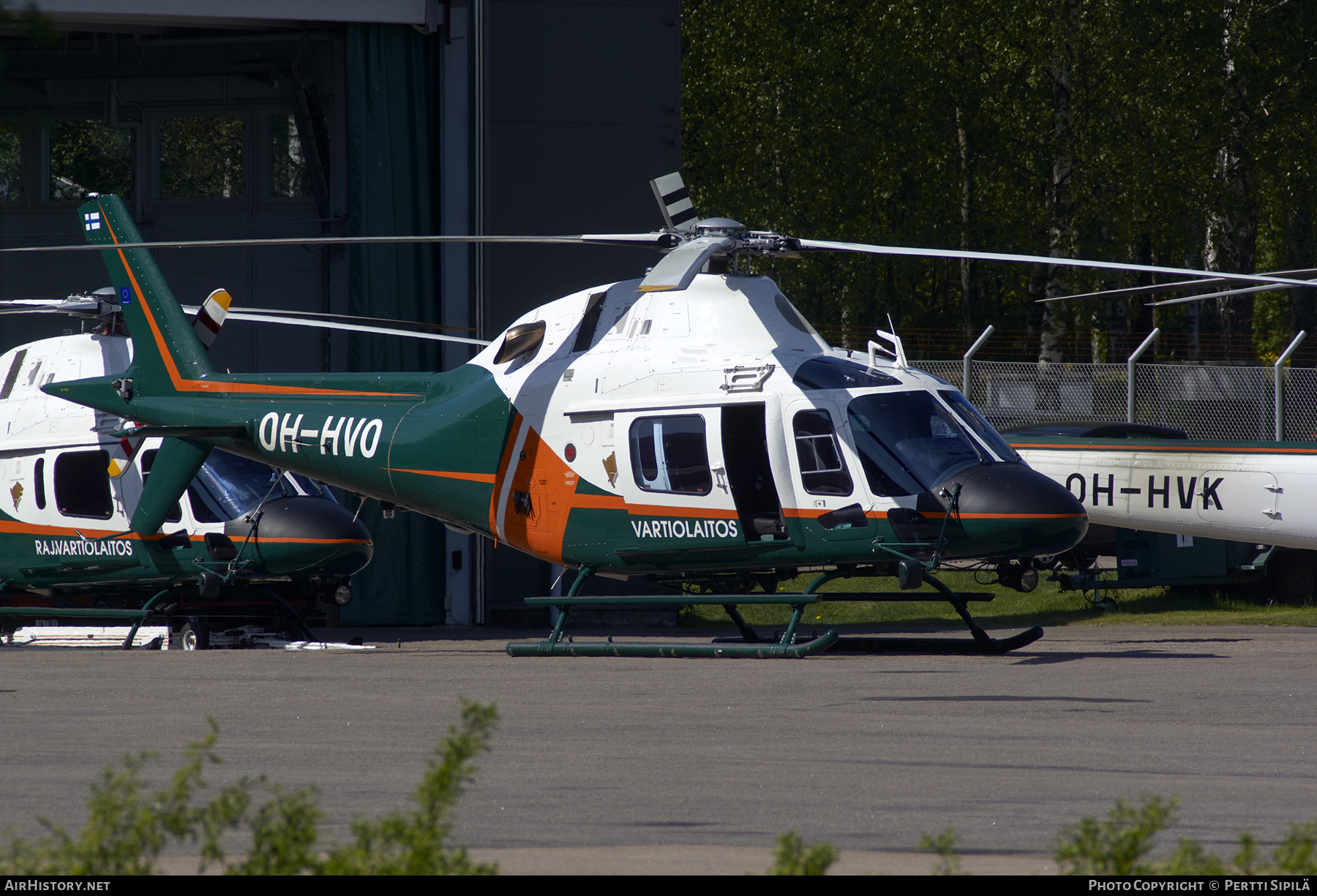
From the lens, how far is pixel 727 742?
23.2 ft

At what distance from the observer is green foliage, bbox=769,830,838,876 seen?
3.20 m

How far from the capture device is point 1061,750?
22.4 feet

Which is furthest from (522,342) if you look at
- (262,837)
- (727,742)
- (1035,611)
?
(262,837)

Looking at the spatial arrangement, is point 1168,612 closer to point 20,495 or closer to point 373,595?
point 373,595

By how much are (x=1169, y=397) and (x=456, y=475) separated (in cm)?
1206

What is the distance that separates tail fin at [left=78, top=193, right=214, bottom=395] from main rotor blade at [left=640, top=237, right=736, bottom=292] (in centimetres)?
529

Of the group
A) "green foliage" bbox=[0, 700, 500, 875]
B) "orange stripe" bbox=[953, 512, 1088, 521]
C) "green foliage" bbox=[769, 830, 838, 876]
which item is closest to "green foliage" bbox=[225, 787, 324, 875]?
"green foliage" bbox=[0, 700, 500, 875]

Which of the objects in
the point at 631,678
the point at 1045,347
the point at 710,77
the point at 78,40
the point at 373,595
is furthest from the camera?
the point at 710,77

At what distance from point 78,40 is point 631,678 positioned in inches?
645

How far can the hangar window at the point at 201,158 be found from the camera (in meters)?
21.9

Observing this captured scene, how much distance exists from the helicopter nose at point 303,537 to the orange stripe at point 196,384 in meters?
1.44

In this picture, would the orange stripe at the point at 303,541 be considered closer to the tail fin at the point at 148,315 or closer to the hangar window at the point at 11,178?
the tail fin at the point at 148,315

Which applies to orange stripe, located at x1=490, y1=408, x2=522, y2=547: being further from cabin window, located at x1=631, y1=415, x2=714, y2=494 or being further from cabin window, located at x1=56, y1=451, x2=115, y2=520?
cabin window, located at x1=56, y1=451, x2=115, y2=520

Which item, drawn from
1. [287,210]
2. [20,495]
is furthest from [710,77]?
[20,495]
